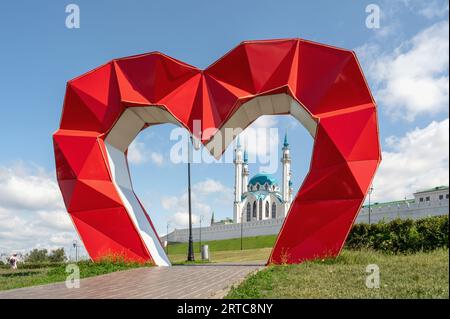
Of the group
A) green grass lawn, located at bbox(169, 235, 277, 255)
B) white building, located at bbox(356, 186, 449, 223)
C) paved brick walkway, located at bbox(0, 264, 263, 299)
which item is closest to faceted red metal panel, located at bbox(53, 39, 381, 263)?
paved brick walkway, located at bbox(0, 264, 263, 299)

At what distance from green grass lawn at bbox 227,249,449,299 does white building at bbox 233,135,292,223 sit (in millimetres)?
61793

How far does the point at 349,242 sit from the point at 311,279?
9.76 meters

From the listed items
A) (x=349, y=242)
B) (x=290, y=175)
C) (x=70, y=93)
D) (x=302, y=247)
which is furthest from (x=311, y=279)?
(x=290, y=175)

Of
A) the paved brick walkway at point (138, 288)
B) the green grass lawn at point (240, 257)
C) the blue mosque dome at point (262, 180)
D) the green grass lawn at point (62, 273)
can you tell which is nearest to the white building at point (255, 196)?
the blue mosque dome at point (262, 180)

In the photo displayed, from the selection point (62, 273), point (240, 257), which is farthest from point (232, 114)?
point (240, 257)

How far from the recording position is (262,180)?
79.0m

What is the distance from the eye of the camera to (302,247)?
1305cm

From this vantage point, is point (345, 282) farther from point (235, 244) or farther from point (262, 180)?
point (262, 180)

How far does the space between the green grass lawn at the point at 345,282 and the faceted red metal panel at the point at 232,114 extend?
1.71 m

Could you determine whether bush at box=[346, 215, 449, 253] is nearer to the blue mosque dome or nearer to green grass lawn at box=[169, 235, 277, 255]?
green grass lawn at box=[169, 235, 277, 255]

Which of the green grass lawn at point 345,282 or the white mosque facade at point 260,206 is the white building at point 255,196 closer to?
the white mosque facade at point 260,206

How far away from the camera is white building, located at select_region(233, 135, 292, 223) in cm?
7481

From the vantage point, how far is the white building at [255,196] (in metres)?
74.8

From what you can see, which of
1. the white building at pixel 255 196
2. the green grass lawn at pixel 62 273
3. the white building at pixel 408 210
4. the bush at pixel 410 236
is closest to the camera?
the green grass lawn at pixel 62 273
